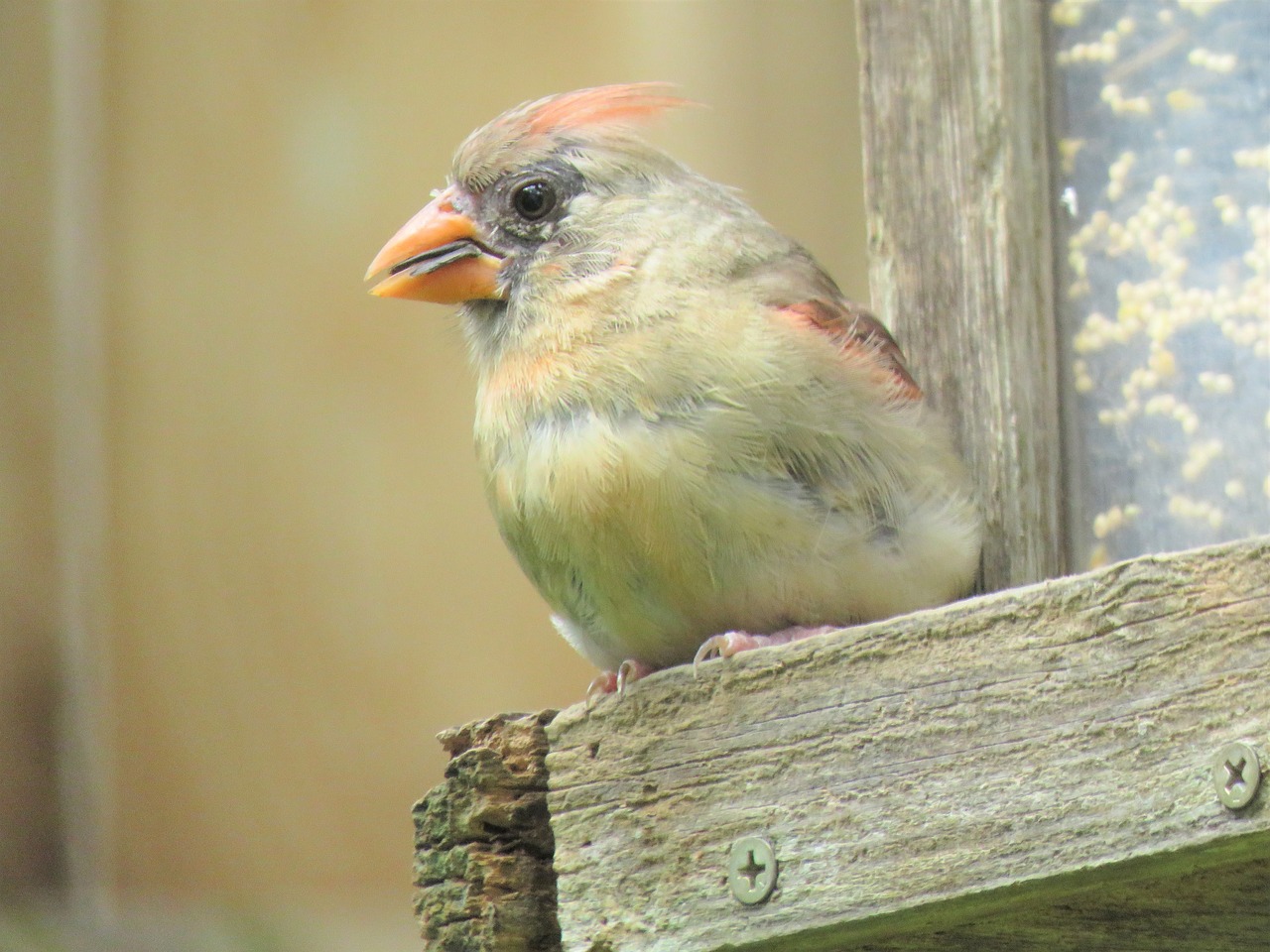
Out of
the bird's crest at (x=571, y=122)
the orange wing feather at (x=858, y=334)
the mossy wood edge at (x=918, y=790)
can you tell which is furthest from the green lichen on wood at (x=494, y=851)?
the bird's crest at (x=571, y=122)

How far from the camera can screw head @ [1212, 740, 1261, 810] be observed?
1.42 meters

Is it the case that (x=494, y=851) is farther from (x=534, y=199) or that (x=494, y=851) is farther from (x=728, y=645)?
(x=534, y=199)

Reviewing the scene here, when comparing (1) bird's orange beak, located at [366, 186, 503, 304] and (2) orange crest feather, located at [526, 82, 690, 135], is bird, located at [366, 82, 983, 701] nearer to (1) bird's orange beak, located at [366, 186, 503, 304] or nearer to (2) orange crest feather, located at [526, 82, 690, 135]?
(1) bird's orange beak, located at [366, 186, 503, 304]

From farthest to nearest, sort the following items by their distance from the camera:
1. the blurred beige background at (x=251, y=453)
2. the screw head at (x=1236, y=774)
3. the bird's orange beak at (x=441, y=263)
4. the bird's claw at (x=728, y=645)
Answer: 1. the blurred beige background at (x=251, y=453)
2. the bird's orange beak at (x=441, y=263)
3. the bird's claw at (x=728, y=645)
4. the screw head at (x=1236, y=774)

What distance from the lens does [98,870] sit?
13.8 ft

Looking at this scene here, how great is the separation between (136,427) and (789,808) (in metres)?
3.08

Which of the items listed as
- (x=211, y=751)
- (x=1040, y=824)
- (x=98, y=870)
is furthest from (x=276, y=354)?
(x=1040, y=824)

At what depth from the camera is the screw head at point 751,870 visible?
174 cm

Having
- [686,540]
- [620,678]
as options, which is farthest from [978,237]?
[620,678]

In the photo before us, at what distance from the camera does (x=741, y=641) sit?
192 centimetres

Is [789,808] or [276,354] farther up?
[276,354]

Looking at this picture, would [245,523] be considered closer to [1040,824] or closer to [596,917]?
[596,917]

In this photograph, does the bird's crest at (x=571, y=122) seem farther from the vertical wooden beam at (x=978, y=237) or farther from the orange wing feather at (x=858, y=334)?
the orange wing feather at (x=858, y=334)

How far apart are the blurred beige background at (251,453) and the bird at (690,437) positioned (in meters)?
1.70
